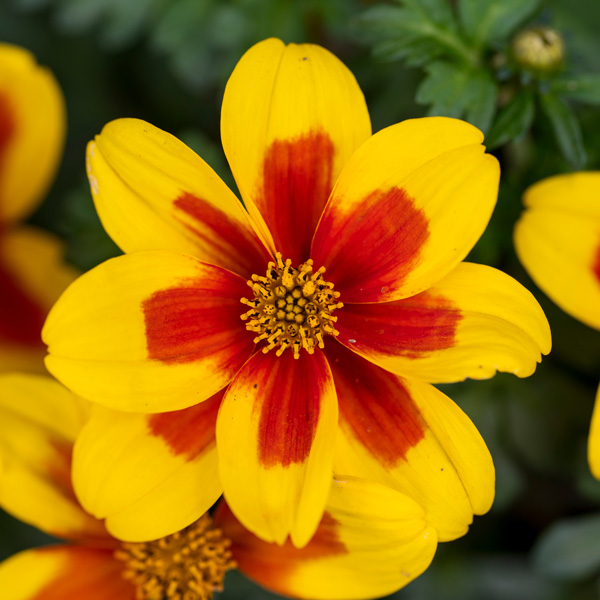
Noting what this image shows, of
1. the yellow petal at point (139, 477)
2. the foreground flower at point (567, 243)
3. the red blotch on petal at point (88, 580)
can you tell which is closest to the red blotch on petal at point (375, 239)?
the foreground flower at point (567, 243)

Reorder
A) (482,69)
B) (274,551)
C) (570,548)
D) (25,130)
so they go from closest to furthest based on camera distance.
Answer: (274,551), (482,69), (570,548), (25,130)

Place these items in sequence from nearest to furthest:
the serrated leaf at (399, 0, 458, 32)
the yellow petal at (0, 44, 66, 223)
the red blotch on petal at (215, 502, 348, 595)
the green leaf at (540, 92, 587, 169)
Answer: the red blotch on petal at (215, 502, 348, 595), the green leaf at (540, 92, 587, 169), the serrated leaf at (399, 0, 458, 32), the yellow petal at (0, 44, 66, 223)

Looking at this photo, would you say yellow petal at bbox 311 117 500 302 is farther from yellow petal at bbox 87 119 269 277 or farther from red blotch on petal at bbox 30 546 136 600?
red blotch on petal at bbox 30 546 136 600

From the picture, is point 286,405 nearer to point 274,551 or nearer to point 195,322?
point 195,322

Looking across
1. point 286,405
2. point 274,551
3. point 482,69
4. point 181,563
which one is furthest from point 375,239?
point 181,563

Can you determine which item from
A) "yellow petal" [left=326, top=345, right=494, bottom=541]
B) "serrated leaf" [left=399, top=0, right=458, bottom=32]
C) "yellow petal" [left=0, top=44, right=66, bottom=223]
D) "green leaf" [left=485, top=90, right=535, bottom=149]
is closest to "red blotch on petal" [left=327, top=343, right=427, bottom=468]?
"yellow petal" [left=326, top=345, right=494, bottom=541]

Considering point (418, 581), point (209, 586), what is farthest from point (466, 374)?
point (418, 581)

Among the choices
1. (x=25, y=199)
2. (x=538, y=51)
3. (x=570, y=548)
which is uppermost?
(x=538, y=51)
